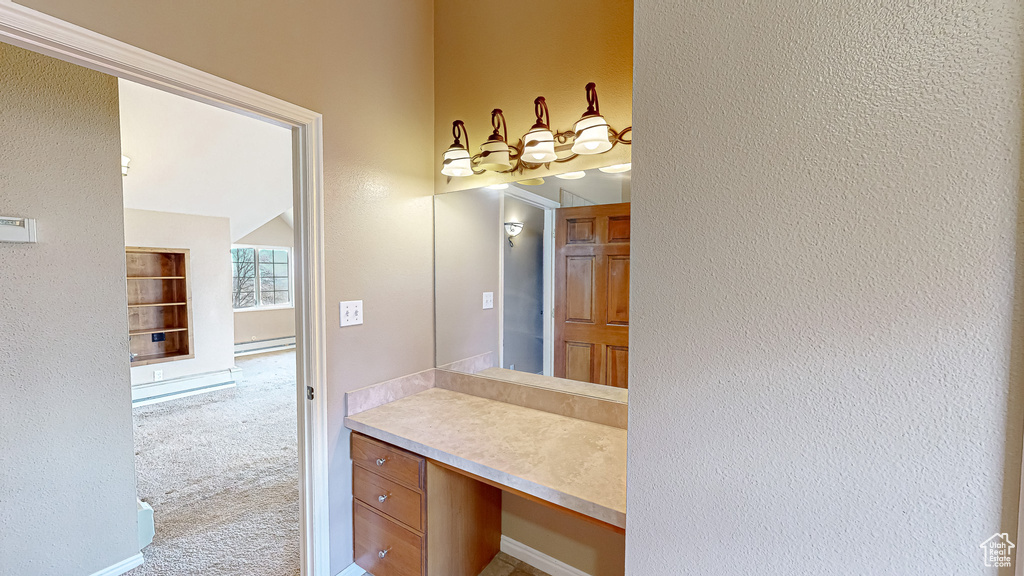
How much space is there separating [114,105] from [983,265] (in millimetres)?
2733

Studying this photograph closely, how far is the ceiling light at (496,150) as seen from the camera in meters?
1.65

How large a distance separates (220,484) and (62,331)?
1471 millimetres

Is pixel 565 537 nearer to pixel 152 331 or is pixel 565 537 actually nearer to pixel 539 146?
pixel 539 146

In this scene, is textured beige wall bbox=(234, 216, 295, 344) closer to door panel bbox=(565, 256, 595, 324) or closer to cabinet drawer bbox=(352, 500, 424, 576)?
cabinet drawer bbox=(352, 500, 424, 576)

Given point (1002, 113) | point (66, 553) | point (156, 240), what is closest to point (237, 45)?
point (1002, 113)

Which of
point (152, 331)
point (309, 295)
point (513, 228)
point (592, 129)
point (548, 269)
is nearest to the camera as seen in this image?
point (592, 129)

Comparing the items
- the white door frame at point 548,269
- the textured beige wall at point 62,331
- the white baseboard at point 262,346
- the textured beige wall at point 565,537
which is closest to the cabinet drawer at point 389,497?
the textured beige wall at point 565,537

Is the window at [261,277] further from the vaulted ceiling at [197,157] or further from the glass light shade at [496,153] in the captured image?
the glass light shade at [496,153]

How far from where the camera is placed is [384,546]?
157cm

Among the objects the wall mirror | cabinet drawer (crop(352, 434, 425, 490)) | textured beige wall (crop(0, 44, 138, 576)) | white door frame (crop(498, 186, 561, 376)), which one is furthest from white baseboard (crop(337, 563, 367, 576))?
white door frame (crop(498, 186, 561, 376))

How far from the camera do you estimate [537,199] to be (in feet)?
5.69

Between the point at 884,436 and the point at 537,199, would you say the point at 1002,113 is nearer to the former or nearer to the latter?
A: the point at 884,436

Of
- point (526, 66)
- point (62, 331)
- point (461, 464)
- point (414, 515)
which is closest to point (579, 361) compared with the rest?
point (461, 464)

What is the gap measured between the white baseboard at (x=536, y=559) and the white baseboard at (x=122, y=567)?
67.2 inches
